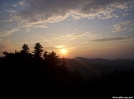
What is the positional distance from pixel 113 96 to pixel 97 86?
1.73 metres

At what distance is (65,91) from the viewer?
415 inches

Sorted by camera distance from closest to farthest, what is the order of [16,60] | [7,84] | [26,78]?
[7,84] → [26,78] → [16,60]

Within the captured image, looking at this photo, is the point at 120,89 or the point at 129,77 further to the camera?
the point at 129,77

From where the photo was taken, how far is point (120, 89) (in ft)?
32.3

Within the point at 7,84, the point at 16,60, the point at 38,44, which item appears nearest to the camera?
the point at 7,84

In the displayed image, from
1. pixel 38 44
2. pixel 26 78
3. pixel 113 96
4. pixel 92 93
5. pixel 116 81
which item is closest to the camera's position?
pixel 113 96

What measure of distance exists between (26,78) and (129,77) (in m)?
9.35

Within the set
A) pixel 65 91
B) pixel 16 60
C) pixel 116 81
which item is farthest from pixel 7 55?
pixel 116 81

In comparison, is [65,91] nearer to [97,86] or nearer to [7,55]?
[97,86]

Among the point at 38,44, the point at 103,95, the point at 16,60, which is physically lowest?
the point at 103,95

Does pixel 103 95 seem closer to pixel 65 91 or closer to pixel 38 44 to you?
pixel 65 91

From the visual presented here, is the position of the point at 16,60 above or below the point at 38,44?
below

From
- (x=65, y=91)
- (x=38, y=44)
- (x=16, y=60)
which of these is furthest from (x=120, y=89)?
(x=38, y=44)

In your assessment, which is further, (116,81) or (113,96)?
(116,81)
